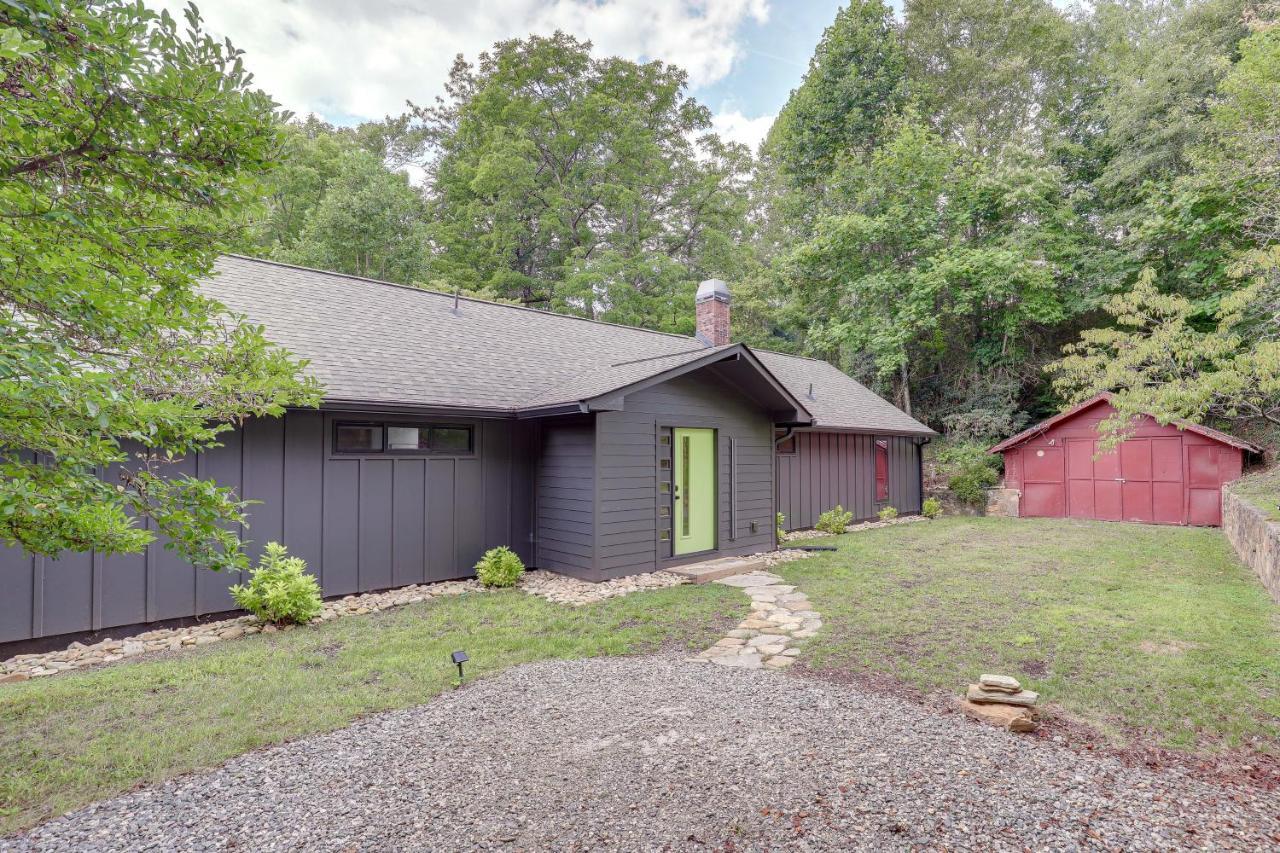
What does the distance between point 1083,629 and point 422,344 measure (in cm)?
813

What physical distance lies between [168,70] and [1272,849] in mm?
5071

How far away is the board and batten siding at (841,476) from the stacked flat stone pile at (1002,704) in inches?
295

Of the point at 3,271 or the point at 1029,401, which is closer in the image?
the point at 3,271

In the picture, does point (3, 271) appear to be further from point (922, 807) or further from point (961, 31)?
point (961, 31)

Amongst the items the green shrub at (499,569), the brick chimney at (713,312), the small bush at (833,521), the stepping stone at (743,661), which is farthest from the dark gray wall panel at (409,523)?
the small bush at (833,521)

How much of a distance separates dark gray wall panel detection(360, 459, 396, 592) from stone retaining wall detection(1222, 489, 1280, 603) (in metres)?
9.38

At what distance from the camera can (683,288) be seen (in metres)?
20.3

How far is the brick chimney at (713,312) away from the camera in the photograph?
11586 mm

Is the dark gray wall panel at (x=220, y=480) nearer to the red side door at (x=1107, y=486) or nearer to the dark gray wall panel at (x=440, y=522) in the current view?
the dark gray wall panel at (x=440, y=522)

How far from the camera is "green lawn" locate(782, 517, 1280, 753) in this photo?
3.62 meters

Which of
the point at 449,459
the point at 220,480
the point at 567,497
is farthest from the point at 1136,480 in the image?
the point at 220,480

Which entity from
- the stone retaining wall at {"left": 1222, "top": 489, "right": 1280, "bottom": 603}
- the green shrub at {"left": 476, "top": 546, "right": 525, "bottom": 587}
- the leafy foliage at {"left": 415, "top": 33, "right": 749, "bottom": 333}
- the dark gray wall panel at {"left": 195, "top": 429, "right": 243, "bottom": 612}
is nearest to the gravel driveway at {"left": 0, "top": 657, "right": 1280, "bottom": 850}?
the dark gray wall panel at {"left": 195, "top": 429, "right": 243, "bottom": 612}

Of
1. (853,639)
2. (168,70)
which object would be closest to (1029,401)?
(853,639)

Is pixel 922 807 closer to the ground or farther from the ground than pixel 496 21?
closer to the ground
